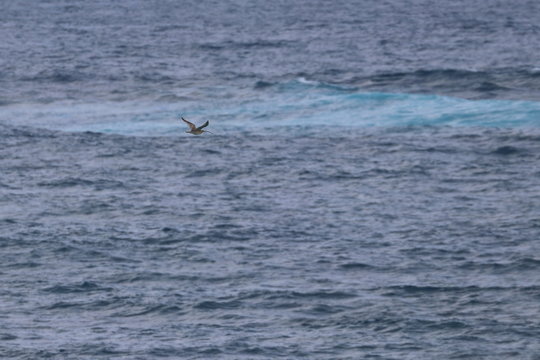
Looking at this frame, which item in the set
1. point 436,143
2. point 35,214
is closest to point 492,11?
point 436,143

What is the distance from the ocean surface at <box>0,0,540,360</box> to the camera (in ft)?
130

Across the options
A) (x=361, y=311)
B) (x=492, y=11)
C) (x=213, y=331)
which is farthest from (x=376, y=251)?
(x=492, y=11)

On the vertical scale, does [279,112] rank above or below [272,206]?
above

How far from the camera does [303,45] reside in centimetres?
11406

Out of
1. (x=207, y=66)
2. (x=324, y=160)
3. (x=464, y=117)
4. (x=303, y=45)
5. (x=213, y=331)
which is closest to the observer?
(x=213, y=331)

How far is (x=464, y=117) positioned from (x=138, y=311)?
36.3m

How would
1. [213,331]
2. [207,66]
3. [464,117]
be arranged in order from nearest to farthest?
1. [213,331]
2. [464,117]
3. [207,66]

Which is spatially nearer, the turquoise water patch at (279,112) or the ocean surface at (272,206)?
the ocean surface at (272,206)

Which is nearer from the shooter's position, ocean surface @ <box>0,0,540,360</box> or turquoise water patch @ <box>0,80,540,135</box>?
ocean surface @ <box>0,0,540,360</box>

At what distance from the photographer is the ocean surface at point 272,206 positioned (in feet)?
130

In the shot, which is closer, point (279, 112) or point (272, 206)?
point (272, 206)

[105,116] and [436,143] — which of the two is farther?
[105,116]

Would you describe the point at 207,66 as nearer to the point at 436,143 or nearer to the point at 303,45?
the point at 303,45

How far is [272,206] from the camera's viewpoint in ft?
177
